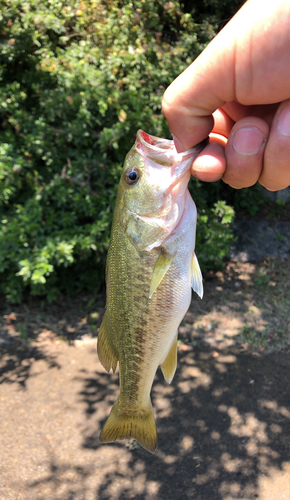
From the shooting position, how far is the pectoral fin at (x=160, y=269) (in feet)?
5.63

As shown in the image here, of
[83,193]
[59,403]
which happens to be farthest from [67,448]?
[83,193]

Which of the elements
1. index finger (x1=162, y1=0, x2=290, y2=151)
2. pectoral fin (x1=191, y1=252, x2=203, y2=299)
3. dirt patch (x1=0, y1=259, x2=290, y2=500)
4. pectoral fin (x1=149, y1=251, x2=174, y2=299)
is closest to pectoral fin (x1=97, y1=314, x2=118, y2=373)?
pectoral fin (x1=149, y1=251, x2=174, y2=299)

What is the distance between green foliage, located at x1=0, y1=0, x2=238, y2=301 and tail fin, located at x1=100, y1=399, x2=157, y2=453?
108 inches

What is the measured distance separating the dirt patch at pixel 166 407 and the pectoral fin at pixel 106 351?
89.7 inches

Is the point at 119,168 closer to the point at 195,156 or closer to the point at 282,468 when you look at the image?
the point at 195,156

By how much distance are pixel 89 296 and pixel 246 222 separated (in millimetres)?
3668

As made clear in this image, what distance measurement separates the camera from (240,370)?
4680 millimetres

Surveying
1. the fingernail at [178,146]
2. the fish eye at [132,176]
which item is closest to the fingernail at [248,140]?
the fingernail at [178,146]

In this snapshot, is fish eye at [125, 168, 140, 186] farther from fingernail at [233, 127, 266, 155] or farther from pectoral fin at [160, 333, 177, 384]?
pectoral fin at [160, 333, 177, 384]

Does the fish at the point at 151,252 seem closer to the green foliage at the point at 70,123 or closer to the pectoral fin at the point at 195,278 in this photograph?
the pectoral fin at the point at 195,278

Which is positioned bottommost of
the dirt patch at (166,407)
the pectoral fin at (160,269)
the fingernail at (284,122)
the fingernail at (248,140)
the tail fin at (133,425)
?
the dirt patch at (166,407)

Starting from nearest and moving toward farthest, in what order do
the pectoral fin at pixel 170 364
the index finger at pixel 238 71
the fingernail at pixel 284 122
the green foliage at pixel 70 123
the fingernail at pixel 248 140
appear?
the index finger at pixel 238 71 < the fingernail at pixel 284 122 < the fingernail at pixel 248 140 < the pectoral fin at pixel 170 364 < the green foliage at pixel 70 123

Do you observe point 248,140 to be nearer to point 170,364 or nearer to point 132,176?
point 132,176

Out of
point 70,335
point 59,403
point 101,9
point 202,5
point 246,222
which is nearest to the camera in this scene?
point 59,403
